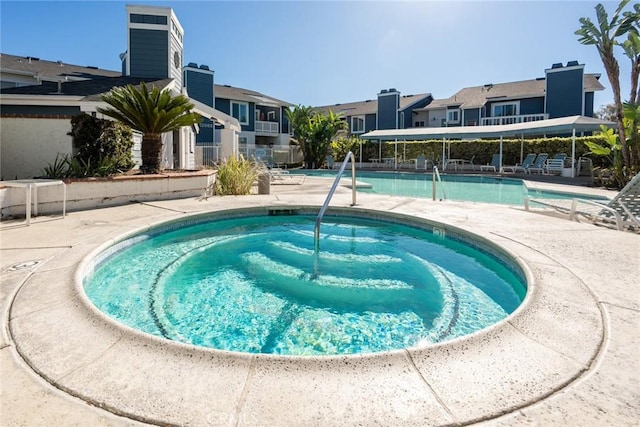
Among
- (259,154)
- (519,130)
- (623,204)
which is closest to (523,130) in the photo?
(519,130)

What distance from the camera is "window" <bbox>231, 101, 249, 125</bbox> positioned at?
32812 millimetres

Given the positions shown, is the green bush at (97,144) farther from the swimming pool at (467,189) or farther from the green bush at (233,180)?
the swimming pool at (467,189)

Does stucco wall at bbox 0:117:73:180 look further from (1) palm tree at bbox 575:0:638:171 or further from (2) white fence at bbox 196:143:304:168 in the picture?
(1) palm tree at bbox 575:0:638:171

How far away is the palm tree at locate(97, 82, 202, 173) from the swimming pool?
7.13 meters

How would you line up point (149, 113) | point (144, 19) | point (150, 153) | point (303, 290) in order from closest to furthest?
point (303, 290)
point (149, 113)
point (150, 153)
point (144, 19)

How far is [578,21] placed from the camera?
13.9m

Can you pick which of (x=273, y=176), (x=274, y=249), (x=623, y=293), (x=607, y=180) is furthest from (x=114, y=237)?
(x=607, y=180)

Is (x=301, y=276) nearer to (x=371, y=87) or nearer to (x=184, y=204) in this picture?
(x=184, y=204)

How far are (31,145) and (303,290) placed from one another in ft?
28.8

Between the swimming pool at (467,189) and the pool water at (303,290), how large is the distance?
5.22m

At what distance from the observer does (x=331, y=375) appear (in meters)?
2.21

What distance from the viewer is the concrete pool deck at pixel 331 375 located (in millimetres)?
1860

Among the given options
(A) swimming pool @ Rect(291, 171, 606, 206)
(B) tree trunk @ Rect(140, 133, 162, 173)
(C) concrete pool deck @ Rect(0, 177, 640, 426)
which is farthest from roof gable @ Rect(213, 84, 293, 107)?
(C) concrete pool deck @ Rect(0, 177, 640, 426)

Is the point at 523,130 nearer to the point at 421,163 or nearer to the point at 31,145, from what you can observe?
the point at 421,163
